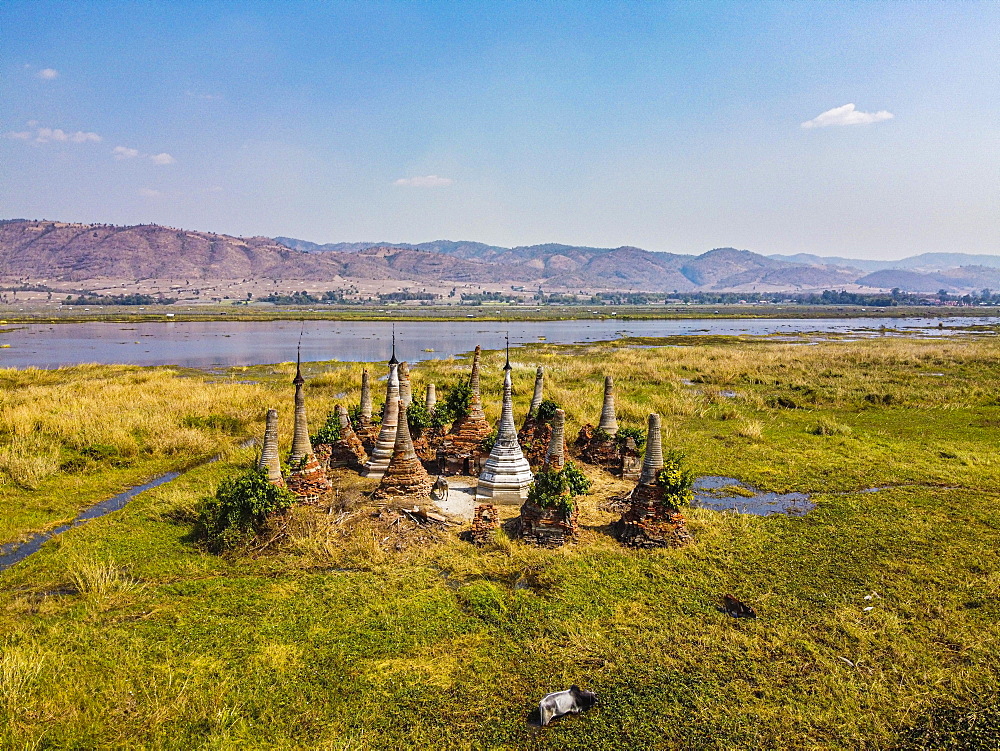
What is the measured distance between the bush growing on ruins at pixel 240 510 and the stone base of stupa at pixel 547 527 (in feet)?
16.7

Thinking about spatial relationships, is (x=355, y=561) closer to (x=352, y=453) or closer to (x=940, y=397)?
(x=352, y=453)

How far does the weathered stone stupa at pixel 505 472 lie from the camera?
567 inches

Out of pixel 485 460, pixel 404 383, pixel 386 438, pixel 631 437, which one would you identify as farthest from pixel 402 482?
pixel 631 437

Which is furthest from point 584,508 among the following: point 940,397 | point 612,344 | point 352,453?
point 612,344

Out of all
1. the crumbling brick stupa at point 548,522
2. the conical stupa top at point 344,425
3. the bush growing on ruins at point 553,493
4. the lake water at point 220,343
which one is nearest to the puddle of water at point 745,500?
the crumbling brick stupa at point 548,522

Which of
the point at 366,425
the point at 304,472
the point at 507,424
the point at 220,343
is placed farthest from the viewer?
the point at 220,343

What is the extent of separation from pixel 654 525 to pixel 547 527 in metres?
2.21

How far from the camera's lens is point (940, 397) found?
1200 inches

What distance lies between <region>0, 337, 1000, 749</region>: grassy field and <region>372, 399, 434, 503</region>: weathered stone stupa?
0.81 meters

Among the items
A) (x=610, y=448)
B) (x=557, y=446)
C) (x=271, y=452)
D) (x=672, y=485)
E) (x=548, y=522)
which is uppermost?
(x=271, y=452)

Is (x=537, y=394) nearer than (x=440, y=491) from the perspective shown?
No

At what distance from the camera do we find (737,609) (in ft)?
30.9

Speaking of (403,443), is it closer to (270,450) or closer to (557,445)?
(270,450)

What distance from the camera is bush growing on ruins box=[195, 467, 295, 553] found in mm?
11789
